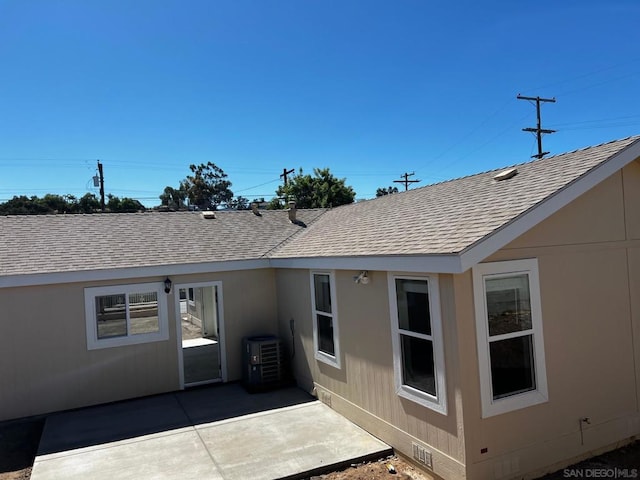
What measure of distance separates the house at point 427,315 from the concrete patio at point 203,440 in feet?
1.50

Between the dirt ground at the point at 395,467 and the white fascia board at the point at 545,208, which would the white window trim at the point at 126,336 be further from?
A: the white fascia board at the point at 545,208

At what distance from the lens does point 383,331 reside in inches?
221

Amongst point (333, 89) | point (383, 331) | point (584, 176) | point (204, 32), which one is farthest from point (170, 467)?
point (333, 89)

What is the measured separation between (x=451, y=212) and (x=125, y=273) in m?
6.14

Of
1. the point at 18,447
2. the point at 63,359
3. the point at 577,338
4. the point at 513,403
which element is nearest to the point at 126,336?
the point at 63,359

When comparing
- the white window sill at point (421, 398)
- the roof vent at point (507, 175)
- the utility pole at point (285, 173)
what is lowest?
the white window sill at point (421, 398)

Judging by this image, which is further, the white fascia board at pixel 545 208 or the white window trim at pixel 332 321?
the white window trim at pixel 332 321

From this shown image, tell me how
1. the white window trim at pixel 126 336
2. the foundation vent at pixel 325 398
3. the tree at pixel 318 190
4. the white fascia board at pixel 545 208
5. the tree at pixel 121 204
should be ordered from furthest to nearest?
the tree at pixel 121 204, the tree at pixel 318 190, the white window trim at pixel 126 336, the foundation vent at pixel 325 398, the white fascia board at pixel 545 208

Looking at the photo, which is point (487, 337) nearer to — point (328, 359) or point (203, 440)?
point (328, 359)

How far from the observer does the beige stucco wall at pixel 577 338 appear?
4.40 m

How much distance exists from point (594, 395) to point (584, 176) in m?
2.72

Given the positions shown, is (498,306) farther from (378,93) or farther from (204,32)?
(378,93)

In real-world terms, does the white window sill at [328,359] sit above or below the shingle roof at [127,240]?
below

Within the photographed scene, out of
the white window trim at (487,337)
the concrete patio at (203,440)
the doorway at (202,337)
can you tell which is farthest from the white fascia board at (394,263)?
the doorway at (202,337)
